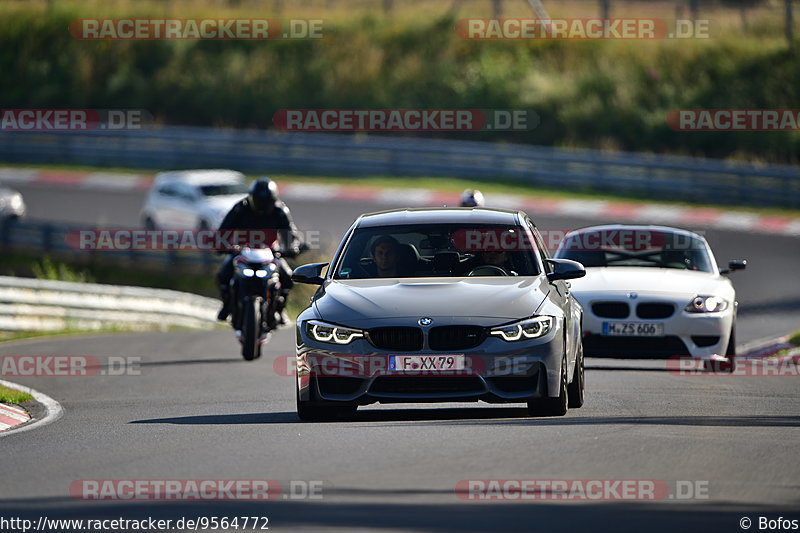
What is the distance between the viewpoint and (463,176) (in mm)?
41125

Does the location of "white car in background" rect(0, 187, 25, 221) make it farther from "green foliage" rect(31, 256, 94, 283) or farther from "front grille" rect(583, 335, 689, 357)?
"front grille" rect(583, 335, 689, 357)

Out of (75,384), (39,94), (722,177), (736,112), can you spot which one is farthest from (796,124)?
(75,384)

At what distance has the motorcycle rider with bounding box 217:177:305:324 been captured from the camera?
57.6 ft

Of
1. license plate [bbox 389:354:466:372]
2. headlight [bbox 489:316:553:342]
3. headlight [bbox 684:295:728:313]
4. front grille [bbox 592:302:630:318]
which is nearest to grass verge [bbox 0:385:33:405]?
license plate [bbox 389:354:466:372]

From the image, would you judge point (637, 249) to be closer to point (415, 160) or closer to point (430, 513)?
point (430, 513)

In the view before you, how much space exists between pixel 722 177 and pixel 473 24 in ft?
53.1

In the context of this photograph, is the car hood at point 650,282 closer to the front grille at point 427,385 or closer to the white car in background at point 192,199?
the front grille at point 427,385

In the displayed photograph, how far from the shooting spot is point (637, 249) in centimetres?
1722

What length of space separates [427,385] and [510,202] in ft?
89.8

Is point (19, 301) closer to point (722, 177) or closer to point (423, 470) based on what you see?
point (423, 470)

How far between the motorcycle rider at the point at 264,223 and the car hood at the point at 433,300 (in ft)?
19.9

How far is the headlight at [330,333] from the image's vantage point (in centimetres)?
1089

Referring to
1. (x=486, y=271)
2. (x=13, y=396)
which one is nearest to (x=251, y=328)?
(x=13, y=396)

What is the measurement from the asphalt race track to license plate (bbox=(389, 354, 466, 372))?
0.41 metres
